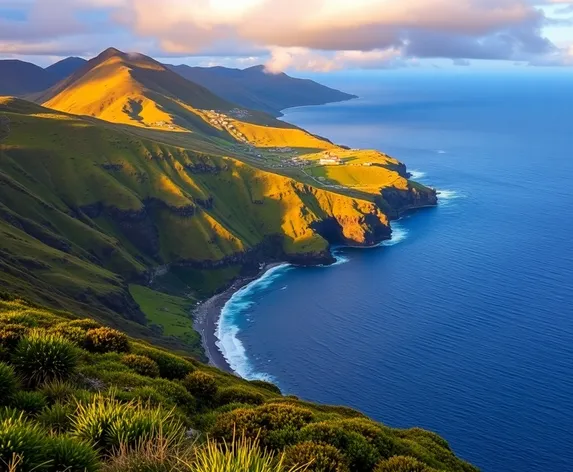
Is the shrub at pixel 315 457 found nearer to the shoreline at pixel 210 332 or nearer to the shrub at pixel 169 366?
the shrub at pixel 169 366

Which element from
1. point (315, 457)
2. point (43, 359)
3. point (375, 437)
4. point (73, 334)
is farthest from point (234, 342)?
point (315, 457)

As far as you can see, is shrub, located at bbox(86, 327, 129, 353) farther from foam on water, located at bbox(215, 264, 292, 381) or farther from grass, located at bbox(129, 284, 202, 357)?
grass, located at bbox(129, 284, 202, 357)

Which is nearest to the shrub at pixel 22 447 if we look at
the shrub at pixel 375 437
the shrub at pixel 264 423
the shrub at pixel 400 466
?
the shrub at pixel 264 423

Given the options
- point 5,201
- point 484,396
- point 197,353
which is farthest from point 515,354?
point 5,201

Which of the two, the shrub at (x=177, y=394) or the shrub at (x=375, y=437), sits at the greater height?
the shrub at (x=177, y=394)

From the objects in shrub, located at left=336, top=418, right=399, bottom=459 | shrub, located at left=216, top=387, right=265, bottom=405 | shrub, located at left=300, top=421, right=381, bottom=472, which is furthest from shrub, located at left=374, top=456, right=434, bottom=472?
shrub, located at left=216, top=387, right=265, bottom=405

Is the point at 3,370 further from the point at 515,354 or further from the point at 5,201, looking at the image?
the point at 5,201
